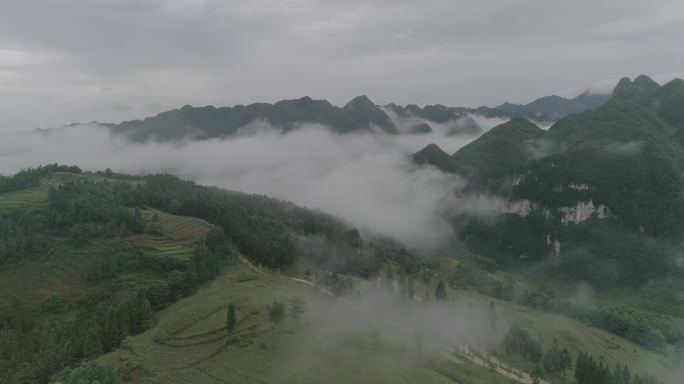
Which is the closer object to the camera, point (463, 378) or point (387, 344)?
point (463, 378)

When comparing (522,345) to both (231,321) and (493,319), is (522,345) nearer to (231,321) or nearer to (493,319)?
(493,319)

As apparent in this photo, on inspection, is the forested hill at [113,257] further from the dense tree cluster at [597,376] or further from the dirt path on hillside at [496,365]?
the dense tree cluster at [597,376]

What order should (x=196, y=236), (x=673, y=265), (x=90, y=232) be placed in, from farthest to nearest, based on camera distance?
(x=673, y=265) → (x=196, y=236) → (x=90, y=232)

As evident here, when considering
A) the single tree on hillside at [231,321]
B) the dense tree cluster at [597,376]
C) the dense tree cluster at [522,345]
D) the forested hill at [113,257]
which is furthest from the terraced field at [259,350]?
the dense tree cluster at [597,376]

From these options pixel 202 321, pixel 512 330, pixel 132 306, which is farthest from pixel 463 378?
pixel 132 306

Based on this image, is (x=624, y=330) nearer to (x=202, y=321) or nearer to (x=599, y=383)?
(x=599, y=383)

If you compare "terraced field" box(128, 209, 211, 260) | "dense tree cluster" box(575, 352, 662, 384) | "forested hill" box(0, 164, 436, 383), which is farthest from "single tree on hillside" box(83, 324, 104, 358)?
"dense tree cluster" box(575, 352, 662, 384)

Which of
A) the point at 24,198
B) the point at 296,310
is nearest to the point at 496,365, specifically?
the point at 296,310

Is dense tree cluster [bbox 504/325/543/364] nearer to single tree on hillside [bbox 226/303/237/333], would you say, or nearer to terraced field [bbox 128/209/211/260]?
single tree on hillside [bbox 226/303/237/333]
